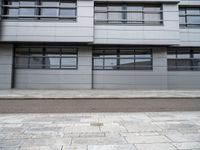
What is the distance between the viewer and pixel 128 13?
50.3ft

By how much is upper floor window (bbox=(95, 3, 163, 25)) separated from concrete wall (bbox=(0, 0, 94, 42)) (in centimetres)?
170

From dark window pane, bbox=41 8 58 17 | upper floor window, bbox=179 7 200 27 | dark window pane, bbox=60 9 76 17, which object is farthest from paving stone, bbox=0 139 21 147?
upper floor window, bbox=179 7 200 27

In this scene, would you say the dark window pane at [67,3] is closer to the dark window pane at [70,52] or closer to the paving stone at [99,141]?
the dark window pane at [70,52]

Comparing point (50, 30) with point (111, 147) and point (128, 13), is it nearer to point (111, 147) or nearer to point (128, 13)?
point (128, 13)

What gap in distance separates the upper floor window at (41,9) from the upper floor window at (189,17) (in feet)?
29.3

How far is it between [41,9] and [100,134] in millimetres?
12628

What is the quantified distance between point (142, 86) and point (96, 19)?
6393mm

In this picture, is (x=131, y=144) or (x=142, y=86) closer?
(x=131, y=144)

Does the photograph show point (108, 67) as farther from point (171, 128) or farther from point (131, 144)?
point (131, 144)

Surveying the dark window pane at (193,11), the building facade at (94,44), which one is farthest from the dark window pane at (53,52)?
the dark window pane at (193,11)

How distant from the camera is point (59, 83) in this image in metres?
14.8

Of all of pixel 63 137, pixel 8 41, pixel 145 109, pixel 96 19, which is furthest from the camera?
pixel 96 19

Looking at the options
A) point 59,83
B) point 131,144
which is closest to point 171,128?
point 131,144

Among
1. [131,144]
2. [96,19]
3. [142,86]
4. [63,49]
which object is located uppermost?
[96,19]
